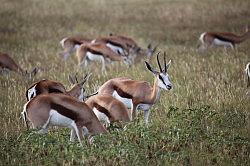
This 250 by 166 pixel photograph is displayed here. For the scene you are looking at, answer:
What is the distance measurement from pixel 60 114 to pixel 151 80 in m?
5.01

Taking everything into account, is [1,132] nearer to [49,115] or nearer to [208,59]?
→ [49,115]

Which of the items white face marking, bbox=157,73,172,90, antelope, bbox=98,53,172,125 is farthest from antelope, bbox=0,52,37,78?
white face marking, bbox=157,73,172,90

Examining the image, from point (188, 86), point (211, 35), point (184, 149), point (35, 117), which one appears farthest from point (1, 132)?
point (211, 35)

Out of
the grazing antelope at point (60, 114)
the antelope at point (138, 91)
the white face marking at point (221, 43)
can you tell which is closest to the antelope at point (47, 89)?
the antelope at point (138, 91)

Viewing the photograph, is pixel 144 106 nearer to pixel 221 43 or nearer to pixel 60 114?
pixel 60 114

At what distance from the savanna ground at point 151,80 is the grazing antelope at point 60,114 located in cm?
25

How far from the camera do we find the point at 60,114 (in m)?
6.51

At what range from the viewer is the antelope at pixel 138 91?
8.38 meters

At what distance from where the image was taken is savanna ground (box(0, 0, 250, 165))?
20.4 ft

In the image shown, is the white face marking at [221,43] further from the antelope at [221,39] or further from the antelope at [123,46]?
the antelope at [123,46]

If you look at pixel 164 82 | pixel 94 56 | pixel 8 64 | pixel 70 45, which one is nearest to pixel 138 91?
pixel 164 82

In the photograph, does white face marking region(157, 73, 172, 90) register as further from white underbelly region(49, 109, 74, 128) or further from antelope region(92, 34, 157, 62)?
antelope region(92, 34, 157, 62)

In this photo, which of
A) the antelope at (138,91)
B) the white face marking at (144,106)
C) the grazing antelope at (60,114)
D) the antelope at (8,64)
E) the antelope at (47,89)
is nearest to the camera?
the grazing antelope at (60,114)

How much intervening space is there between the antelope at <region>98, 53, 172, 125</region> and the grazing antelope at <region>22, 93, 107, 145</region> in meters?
1.80
